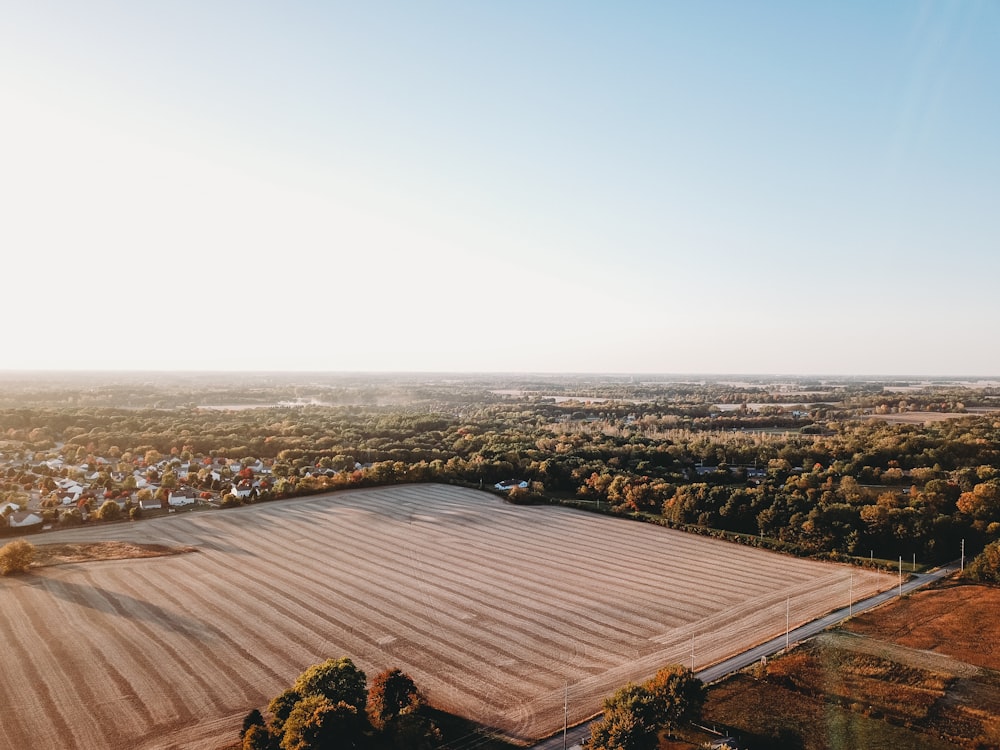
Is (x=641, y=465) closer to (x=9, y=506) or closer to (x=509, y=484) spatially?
(x=509, y=484)

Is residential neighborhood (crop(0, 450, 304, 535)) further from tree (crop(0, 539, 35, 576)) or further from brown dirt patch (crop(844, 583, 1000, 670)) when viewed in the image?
brown dirt patch (crop(844, 583, 1000, 670))

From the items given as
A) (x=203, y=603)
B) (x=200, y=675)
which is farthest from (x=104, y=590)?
(x=200, y=675)

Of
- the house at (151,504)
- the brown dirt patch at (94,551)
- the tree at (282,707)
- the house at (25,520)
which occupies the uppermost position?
the tree at (282,707)

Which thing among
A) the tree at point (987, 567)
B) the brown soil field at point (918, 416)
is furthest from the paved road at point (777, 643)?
the brown soil field at point (918, 416)

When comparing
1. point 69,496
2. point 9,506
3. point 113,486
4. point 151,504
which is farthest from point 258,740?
point 113,486

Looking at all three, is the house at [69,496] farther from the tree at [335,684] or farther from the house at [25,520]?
the tree at [335,684]
